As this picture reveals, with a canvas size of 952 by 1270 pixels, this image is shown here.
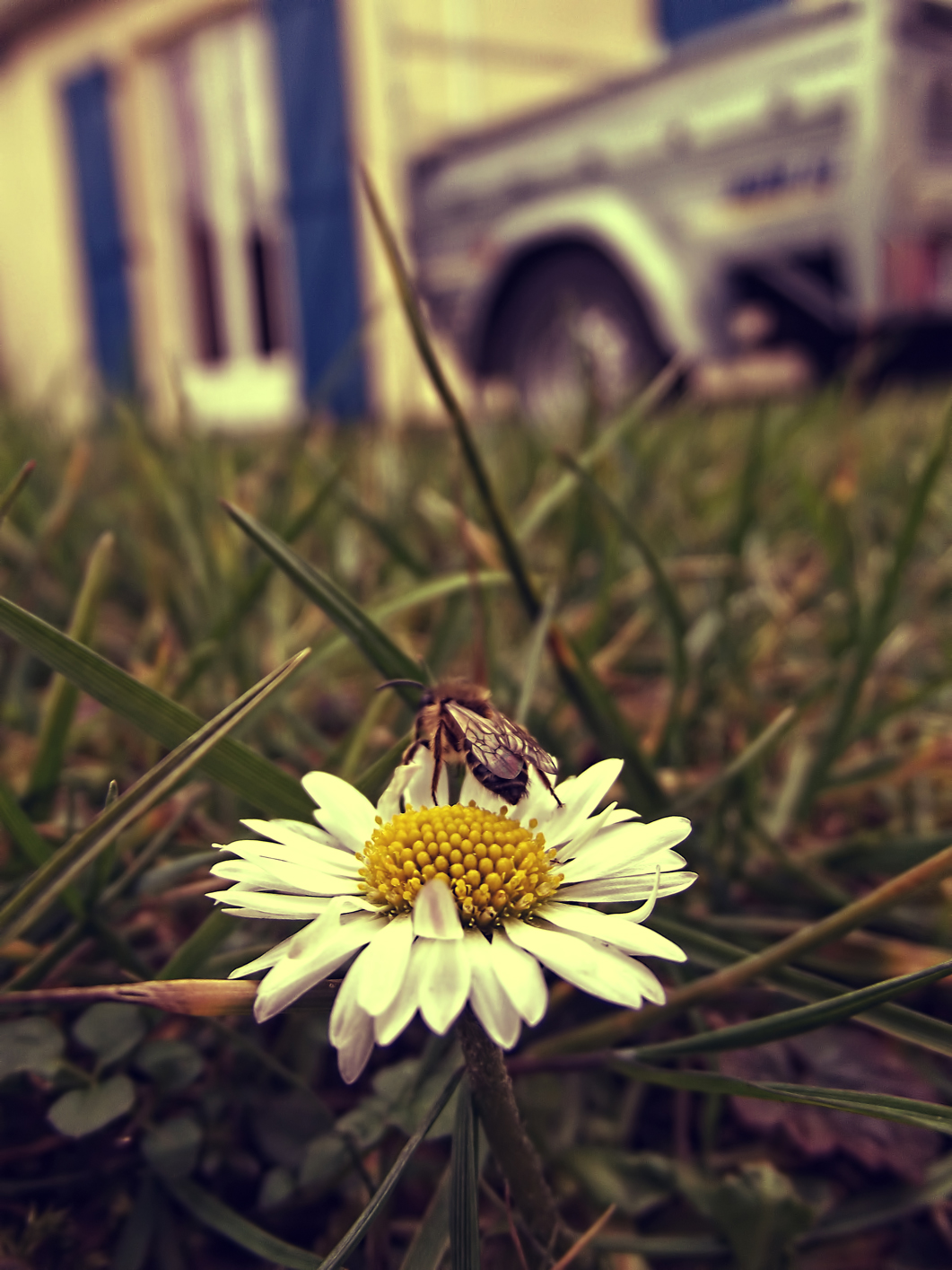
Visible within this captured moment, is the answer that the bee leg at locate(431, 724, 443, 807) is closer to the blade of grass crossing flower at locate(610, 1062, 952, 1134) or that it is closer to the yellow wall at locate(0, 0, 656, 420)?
the blade of grass crossing flower at locate(610, 1062, 952, 1134)

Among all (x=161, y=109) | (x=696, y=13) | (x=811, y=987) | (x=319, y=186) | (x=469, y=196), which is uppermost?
(x=161, y=109)

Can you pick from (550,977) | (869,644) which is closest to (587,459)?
(869,644)

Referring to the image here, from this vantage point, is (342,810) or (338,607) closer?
(342,810)

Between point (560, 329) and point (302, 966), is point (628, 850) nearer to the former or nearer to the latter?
point (302, 966)

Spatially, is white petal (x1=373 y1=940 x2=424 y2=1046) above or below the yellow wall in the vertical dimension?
below

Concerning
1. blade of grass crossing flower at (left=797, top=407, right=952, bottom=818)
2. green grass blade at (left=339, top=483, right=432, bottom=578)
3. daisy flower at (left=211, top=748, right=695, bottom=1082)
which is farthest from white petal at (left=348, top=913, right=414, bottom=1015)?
green grass blade at (left=339, top=483, right=432, bottom=578)

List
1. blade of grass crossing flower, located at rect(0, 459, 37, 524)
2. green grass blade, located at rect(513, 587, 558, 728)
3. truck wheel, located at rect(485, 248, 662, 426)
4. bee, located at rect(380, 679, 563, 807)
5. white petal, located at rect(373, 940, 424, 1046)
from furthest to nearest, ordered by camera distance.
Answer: truck wheel, located at rect(485, 248, 662, 426), green grass blade, located at rect(513, 587, 558, 728), blade of grass crossing flower, located at rect(0, 459, 37, 524), bee, located at rect(380, 679, 563, 807), white petal, located at rect(373, 940, 424, 1046)
